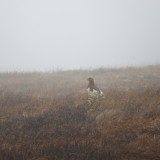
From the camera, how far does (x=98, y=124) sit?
920 centimetres

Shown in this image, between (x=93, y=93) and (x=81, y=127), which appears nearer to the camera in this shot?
(x=81, y=127)

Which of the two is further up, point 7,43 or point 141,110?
point 7,43

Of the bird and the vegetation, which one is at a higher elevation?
the bird

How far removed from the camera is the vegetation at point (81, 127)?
7.29m

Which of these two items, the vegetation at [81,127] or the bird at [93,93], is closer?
the vegetation at [81,127]

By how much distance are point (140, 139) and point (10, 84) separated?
476 inches

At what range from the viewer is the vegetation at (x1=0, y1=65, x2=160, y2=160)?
7285 millimetres

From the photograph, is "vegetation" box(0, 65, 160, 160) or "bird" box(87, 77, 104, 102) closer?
"vegetation" box(0, 65, 160, 160)

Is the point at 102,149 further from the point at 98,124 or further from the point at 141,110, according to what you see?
the point at 141,110

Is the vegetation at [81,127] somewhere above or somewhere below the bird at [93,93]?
below

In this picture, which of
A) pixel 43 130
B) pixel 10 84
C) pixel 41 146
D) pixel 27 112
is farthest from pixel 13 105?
pixel 10 84

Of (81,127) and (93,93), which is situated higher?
(93,93)

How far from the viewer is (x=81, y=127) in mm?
9109

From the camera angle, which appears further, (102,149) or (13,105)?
(13,105)
